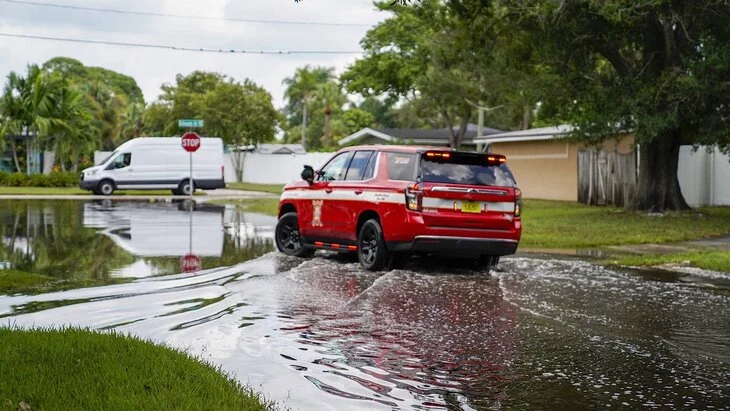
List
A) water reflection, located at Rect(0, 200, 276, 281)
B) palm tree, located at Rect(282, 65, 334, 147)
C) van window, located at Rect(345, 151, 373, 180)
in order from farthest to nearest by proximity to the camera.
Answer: palm tree, located at Rect(282, 65, 334, 147)
van window, located at Rect(345, 151, 373, 180)
water reflection, located at Rect(0, 200, 276, 281)

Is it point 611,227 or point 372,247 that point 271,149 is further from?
point 372,247

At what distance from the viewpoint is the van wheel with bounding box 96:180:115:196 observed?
134ft

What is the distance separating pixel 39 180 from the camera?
4975 cm

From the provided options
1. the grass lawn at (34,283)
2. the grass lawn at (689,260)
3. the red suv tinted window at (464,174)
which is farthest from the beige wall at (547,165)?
the grass lawn at (34,283)

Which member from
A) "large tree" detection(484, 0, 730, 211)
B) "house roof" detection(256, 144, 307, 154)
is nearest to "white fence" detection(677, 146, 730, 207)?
"large tree" detection(484, 0, 730, 211)

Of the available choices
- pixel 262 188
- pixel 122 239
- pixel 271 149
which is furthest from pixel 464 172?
pixel 271 149

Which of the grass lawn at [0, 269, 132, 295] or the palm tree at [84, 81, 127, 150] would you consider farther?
the palm tree at [84, 81, 127, 150]

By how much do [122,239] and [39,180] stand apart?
108 ft

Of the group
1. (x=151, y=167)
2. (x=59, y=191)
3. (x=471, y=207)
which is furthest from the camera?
(x=59, y=191)

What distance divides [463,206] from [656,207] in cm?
1659

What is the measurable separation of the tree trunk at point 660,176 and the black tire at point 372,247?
53.1 feet

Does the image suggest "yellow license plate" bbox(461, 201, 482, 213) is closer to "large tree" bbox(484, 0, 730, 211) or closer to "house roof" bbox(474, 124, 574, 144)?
"large tree" bbox(484, 0, 730, 211)

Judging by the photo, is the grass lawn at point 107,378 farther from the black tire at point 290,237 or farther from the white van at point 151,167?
the white van at point 151,167

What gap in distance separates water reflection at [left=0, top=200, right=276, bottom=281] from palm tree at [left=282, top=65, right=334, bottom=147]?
187 ft
